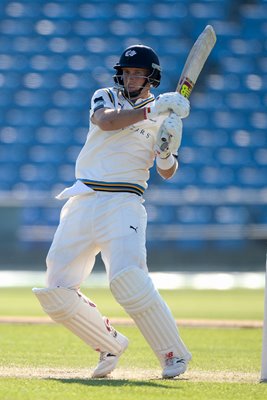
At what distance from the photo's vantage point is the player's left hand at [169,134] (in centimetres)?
576

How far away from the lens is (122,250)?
580cm

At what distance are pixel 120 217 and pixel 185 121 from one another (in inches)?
594

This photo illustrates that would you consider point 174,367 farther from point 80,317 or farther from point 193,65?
point 193,65

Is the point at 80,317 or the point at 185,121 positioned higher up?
the point at 185,121

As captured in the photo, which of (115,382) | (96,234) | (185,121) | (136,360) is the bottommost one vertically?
(136,360)

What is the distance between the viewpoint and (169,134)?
578cm

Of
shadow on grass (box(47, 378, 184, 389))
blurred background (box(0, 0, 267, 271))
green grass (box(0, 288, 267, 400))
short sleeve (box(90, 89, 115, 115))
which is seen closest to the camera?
green grass (box(0, 288, 267, 400))

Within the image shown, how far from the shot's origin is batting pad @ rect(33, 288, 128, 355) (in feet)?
19.4

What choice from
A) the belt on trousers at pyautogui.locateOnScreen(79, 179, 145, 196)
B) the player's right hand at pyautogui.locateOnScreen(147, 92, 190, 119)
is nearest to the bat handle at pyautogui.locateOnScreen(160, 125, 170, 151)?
the player's right hand at pyautogui.locateOnScreen(147, 92, 190, 119)

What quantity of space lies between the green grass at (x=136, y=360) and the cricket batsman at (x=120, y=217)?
286 mm

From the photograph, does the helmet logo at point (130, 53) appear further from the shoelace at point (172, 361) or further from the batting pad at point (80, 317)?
the shoelace at point (172, 361)

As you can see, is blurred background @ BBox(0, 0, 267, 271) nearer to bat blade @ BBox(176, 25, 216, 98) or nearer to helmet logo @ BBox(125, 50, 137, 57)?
bat blade @ BBox(176, 25, 216, 98)

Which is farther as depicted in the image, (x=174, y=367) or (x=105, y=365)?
(x=105, y=365)

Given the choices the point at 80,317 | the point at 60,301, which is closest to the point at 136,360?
the point at 80,317
